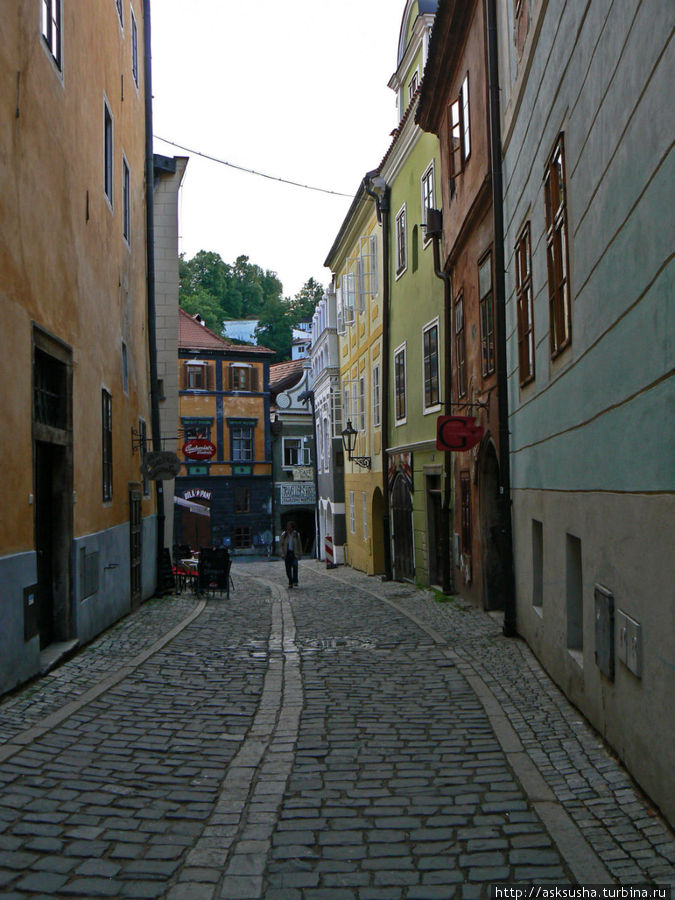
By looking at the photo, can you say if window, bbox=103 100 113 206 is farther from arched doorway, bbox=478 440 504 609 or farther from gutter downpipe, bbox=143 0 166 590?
arched doorway, bbox=478 440 504 609

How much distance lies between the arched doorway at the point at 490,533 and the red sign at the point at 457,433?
37 cm

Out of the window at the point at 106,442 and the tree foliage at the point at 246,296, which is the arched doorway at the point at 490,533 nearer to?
the window at the point at 106,442

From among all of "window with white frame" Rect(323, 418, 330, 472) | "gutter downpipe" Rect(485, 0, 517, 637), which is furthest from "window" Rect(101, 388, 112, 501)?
"window with white frame" Rect(323, 418, 330, 472)

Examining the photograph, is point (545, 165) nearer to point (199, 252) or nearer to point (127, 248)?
point (127, 248)

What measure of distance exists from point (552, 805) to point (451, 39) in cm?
1320

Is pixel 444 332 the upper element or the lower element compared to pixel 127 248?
lower

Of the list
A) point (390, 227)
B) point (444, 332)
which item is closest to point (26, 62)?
point (444, 332)

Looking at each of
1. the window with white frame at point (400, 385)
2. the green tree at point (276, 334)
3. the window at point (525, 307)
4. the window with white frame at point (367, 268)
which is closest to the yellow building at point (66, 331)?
the window at point (525, 307)

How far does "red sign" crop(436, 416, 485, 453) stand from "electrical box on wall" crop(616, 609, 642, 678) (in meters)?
7.69

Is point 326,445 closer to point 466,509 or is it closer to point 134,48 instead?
point 134,48

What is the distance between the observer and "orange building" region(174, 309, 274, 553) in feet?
163

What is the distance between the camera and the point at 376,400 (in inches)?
1068

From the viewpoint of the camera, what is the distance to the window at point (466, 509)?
15.5 metres

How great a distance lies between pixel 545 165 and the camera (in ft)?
29.4
